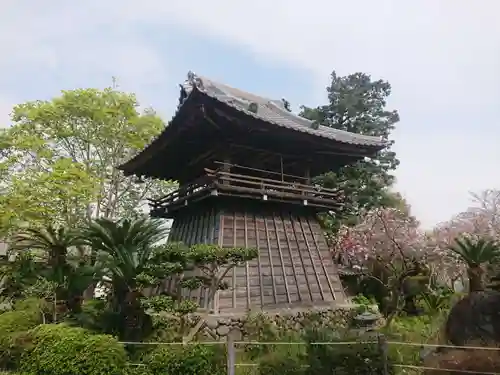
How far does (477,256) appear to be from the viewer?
9.35 m

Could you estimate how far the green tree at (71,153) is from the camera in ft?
60.0

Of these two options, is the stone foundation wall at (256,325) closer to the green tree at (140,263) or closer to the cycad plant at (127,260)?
the green tree at (140,263)

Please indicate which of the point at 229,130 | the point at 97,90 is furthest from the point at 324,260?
the point at 97,90

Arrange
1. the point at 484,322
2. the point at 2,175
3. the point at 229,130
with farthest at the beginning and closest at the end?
the point at 2,175 < the point at 229,130 < the point at 484,322

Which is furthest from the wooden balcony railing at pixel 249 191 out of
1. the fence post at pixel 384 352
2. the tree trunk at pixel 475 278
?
the fence post at pixel 384 352

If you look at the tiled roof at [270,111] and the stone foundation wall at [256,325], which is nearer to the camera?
the stone foundation wall at [256,325]

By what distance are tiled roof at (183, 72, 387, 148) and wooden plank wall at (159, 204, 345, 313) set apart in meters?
3.20

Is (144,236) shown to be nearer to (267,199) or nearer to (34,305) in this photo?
(34,305)

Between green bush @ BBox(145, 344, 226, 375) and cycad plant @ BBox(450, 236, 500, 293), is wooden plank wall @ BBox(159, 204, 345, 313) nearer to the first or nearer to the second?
green bush @ BBox(145, 344, 226, 375)

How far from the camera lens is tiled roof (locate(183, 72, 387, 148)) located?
12.7 metres

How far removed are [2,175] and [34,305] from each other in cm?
1086

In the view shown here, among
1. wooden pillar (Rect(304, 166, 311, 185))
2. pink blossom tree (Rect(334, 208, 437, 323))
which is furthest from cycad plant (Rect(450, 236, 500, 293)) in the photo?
pink blossom tree (Rect(334, 208, 437, 323))

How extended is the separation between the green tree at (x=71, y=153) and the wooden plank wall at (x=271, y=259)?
278 inches

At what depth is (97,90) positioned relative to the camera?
20922mm
